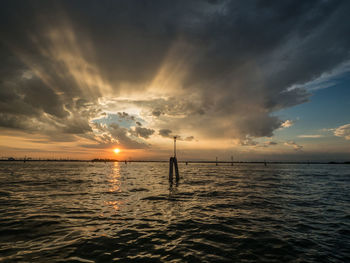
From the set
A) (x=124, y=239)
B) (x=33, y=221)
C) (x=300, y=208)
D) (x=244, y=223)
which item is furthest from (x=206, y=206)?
(x=33, y=221)

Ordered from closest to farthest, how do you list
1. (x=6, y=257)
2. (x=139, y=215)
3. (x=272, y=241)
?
(x=6, y=257), (x=272, y=241), (x=139, y=215)

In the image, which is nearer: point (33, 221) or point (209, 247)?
point (209, 247)

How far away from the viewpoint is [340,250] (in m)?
7.41

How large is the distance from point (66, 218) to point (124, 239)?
529 cm

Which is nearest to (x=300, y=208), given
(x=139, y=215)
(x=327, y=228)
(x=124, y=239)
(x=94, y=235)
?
(x=327, y=228)

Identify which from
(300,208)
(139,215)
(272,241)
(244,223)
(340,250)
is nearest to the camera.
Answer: (340,250)

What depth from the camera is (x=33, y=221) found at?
10680mm

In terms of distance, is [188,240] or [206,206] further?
[206,206]

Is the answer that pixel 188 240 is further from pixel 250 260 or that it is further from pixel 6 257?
pixel 6 257

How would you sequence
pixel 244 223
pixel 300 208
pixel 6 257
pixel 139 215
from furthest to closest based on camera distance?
pixel 300 208, pixel 139 215, pixel 244 223, pixel 6 257

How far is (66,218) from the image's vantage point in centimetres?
1139

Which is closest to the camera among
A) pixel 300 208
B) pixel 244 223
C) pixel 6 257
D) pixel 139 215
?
pixel 6 257

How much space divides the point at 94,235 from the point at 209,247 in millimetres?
5239

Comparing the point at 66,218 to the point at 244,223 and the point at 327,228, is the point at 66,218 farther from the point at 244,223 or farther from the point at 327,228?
the point at 327,228
